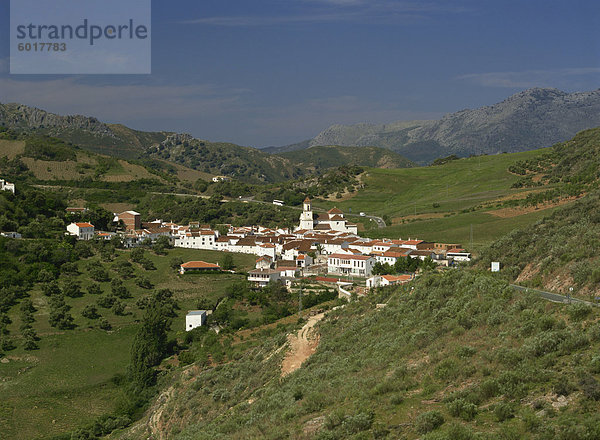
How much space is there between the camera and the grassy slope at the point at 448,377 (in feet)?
39.3

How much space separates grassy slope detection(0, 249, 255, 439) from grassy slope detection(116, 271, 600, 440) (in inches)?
556

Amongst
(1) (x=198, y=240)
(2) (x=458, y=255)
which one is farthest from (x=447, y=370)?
(1) (x=198, y=240)

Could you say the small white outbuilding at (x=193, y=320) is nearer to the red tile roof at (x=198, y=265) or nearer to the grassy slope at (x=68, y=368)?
the grassy slope at (x=68, y=368)

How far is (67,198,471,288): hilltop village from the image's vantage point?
182ft

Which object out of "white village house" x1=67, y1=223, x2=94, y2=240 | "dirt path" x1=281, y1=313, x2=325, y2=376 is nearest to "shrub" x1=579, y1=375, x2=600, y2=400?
"dirt path" x1=281, y1=313, x2=325, y2=376

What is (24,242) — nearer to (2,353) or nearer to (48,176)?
(2,353)

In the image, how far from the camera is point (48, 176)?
4700 inches

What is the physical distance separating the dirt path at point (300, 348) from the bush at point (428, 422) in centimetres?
1226

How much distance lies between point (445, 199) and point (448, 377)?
294ft

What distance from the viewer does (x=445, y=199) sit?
101750 mm

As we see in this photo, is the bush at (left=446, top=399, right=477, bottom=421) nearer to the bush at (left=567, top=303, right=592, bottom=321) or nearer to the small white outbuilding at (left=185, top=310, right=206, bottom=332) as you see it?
the bush at (left=567, top=303, right=592, bottom=321)

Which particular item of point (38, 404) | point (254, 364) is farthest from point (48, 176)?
point (254, 364)

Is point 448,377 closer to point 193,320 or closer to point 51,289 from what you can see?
point 193,320

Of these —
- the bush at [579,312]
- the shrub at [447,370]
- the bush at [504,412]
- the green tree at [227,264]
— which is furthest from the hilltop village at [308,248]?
the bush at [504,412]
